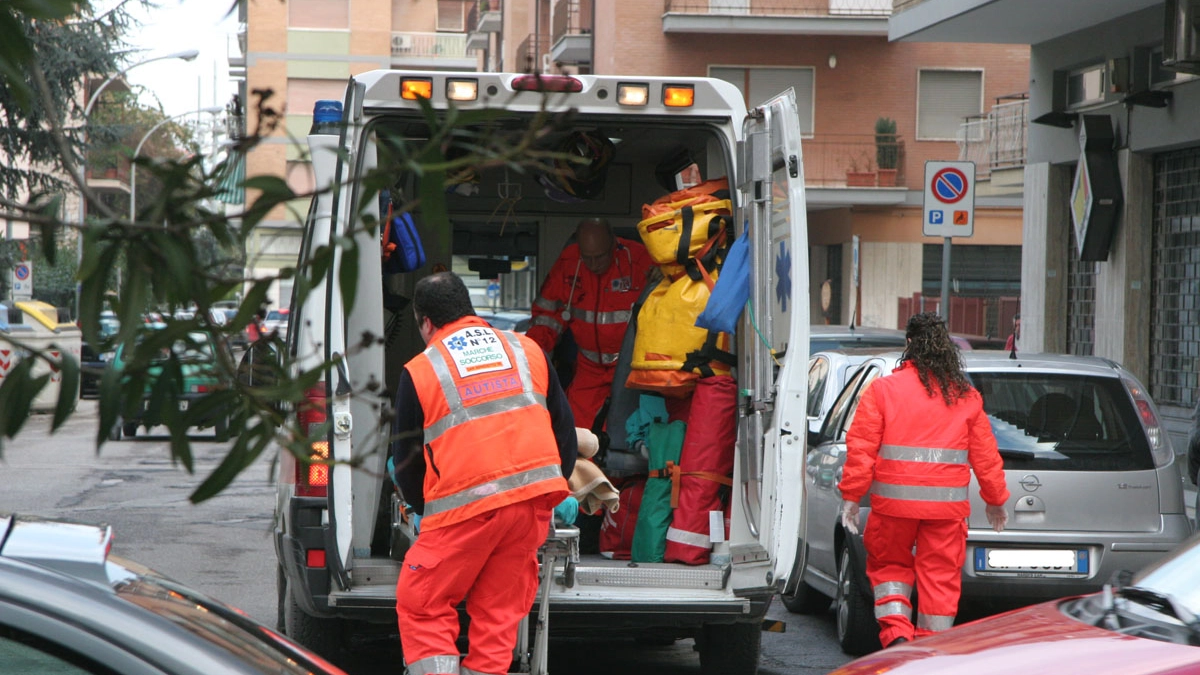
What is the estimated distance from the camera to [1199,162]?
14367mm

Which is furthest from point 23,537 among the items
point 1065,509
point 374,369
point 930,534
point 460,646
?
point 1065,509

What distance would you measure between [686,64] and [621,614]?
25.5 metres

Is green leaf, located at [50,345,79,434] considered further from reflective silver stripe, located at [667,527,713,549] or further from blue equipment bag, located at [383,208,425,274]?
reflective silver stripe, located at [667,527,713,549]

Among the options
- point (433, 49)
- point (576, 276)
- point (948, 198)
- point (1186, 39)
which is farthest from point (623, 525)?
point (433, 49)

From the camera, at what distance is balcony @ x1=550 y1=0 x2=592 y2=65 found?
3391cm

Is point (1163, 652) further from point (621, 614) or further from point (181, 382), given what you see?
point (181, 382)

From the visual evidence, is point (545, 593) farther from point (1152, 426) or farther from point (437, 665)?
point (1152, 426)

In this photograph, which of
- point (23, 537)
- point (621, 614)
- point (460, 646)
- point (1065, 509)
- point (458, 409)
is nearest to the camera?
point (23, 537)

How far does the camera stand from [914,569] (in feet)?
22.4

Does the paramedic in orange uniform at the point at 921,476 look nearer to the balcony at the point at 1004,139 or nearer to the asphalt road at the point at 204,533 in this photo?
the asphalt road at the point at 204,533

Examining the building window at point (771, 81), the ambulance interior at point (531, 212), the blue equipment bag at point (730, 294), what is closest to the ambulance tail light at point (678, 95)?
the blue equipment bag at point (730, 294)

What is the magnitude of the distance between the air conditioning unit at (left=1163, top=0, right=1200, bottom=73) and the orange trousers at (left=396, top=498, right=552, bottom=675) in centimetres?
882

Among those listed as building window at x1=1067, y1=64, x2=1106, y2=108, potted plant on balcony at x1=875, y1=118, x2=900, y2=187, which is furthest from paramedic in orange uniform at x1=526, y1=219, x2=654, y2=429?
potted plant on balcony at x1=875, y1=118, x2=900, y2=187

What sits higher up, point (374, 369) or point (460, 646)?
point (374, 369)
